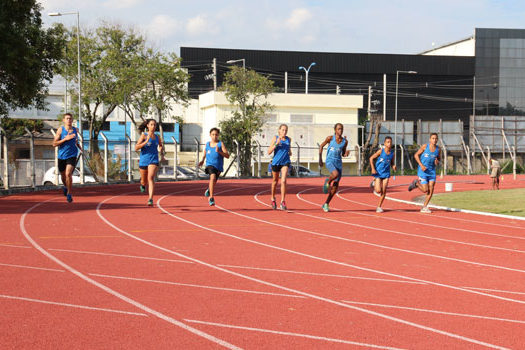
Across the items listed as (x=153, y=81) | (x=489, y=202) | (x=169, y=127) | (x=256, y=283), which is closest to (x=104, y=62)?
(x=153, y=81)

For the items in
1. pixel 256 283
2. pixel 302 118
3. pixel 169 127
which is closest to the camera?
pixel 256 283

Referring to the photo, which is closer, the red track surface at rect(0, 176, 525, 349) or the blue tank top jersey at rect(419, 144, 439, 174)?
the red track surface at rect(0, 176, 525, 349)

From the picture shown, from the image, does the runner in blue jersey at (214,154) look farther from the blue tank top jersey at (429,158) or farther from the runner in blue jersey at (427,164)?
the blue tank top jersey at (429,158)

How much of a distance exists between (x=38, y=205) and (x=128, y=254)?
8619mm

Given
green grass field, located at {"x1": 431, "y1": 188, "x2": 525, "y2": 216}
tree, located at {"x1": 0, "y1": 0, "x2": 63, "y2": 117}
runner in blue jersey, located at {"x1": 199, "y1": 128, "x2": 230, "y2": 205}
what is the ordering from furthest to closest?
tree, located at {"x1": 0, "y1": 0, "x2": 63, "y2": 117} → green grass field, located at {"x1": 431, "y1": 188, "x2": 525, "y2": 216} → runner in blue jersey, located at {"x1": 199, "y1": 128, "x2": 230, "y2": 205}

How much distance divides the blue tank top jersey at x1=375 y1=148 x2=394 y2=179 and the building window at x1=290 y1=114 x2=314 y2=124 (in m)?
50.5

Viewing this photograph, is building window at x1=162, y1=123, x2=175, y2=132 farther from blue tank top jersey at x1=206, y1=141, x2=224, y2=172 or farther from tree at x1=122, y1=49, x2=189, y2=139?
blue tank top jersey at x1=206, y1=141, x2=224, y2=172

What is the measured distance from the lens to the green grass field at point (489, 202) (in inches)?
722

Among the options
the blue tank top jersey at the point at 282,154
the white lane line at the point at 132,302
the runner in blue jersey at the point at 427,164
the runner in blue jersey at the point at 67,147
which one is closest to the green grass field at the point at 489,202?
the runner in blue jersey at the point at 427,164

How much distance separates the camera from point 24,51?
21.3 metres

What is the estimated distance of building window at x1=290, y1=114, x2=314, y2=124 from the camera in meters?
67.4

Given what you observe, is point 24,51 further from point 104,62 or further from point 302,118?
point 302,118

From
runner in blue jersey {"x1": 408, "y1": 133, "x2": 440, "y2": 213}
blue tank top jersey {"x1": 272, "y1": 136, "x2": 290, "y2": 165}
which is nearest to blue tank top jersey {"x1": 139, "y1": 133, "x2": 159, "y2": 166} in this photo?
blue tank top jersey {"x1": 272, "y1": 136, "x2": 290, "y2": 165}

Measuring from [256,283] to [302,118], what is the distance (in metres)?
60.7
